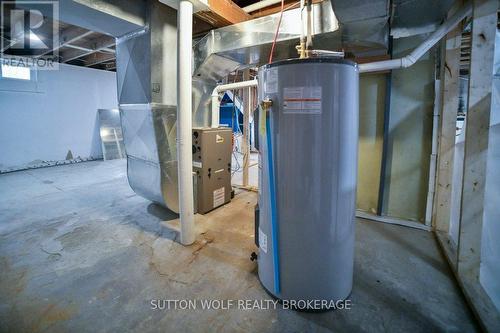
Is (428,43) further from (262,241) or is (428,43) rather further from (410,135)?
(262,241)

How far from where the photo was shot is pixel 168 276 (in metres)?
1.75

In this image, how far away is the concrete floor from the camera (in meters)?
1.36

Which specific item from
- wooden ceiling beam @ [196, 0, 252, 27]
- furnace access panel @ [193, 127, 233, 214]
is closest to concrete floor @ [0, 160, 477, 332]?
furnace access panel @ [193, 127, 233, 214]

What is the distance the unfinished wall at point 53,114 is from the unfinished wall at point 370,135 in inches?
236

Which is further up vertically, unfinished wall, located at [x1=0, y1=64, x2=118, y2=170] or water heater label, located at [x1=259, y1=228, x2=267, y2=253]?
unfinished wall, located at [x1=0, y1=64, x2=118, y2=170]

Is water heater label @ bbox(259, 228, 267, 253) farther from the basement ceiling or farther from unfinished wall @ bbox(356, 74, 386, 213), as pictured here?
unfinished wall @ bbox(356, 74, 386, 213)

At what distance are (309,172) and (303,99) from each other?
373 millimetres

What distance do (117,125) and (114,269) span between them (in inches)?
210

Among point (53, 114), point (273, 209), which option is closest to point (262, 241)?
point (273, 209)

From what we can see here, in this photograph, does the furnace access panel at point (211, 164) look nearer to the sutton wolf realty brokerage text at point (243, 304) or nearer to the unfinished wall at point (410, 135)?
the sutton wolf realty brokerage text at point (243, 304)

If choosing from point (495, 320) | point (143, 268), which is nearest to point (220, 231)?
point (143, 268)

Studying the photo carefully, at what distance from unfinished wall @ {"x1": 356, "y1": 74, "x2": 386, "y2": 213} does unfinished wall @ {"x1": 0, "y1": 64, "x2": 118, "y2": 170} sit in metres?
5.99

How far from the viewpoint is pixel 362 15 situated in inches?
60.6

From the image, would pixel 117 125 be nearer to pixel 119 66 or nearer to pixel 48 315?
pixel 119 66
